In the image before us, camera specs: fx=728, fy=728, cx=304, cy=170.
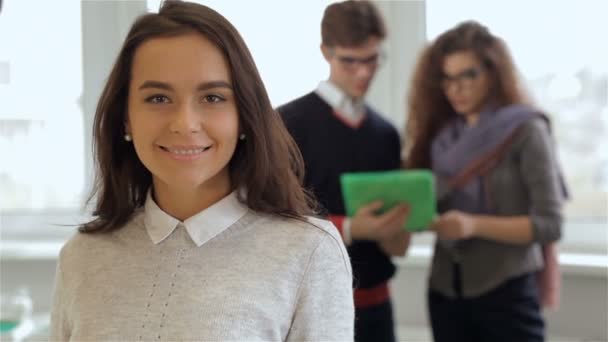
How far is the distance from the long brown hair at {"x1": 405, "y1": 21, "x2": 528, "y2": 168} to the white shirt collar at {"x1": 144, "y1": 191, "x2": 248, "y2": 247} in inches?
39.9

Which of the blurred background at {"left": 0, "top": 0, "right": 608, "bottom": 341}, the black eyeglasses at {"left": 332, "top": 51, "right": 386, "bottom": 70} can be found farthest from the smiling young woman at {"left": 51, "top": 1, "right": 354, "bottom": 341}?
the blurred background at {"left": 0, "top": 0, "right": 608, "bottom": 341}

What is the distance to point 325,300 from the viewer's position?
3.08 feet

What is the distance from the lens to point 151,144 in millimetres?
929

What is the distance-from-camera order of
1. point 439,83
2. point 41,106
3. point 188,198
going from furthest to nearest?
point 41,106, point 439,83, point 188,198

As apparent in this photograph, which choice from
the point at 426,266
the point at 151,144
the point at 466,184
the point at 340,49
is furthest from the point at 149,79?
the point at 426,266

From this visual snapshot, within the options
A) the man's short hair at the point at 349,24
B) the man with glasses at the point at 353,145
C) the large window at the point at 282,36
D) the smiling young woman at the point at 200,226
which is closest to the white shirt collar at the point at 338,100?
the man with glasses at the point at 353,145

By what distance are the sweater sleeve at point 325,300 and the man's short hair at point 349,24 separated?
0.83 m

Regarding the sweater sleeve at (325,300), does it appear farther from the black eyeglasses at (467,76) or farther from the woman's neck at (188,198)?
the black eyeglasses at (467,76)

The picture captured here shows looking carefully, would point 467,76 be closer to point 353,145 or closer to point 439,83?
point 439,83

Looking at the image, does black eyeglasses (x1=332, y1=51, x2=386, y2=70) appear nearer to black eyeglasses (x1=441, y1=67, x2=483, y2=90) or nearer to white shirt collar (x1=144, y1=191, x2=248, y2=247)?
black eyeglasses (x1=441, y1=67, x2=483, y2=90)

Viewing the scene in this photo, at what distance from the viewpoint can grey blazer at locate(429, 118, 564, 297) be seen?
5.65ft

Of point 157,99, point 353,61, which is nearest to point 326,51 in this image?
point 353,61

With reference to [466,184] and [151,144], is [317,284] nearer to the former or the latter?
[151,144]

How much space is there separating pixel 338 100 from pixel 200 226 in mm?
810
